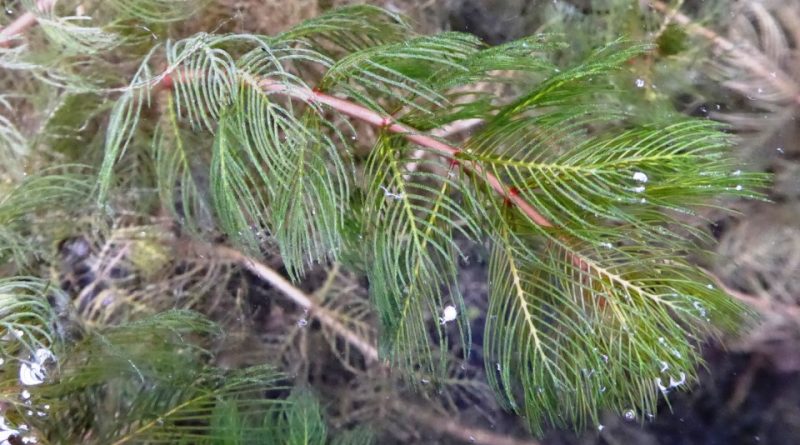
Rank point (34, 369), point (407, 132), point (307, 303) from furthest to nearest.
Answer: point (307, 303) → point (34, 369) → point (407, 132)

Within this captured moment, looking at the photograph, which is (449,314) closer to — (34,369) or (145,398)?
(145,398)

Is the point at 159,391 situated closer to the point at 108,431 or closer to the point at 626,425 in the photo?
the point at 108,431

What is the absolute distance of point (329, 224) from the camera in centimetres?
85

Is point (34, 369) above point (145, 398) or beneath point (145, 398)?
above

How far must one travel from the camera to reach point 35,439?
973 mm

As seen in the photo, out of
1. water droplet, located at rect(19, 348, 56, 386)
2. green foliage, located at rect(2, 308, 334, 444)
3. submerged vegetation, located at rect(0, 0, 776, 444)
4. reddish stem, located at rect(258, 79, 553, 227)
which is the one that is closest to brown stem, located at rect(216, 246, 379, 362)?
submerged vegetation, located at rect(0, 0, 776, 444)

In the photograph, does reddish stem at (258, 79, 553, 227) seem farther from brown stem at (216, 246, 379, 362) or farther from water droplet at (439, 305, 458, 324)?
brown stem at (216, 246, 379, 362)

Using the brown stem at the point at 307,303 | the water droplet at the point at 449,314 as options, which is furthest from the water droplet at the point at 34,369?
the water droplet at the point at 449,314

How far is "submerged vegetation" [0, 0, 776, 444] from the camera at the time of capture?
0.79 m

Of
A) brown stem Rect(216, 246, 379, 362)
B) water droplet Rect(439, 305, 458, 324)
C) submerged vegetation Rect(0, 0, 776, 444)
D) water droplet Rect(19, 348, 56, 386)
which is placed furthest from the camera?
brown stem Rect(216, 246, 379, 362)

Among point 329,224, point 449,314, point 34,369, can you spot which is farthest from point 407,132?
point 34,369

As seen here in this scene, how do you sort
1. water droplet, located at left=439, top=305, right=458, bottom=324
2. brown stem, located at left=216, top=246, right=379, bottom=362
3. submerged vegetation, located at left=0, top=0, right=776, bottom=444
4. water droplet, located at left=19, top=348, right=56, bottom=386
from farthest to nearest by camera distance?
brown stem, located at left=216, top=246, right=379, bottom=362
water droplet, located at left=439, top=305, right=458, bottom=324
water droplet, located at left=19, top=348, right=56, bottom=386
submerged vegetation, located at left=0, top=0, right=776, bottom=444

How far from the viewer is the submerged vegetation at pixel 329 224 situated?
31.2 inches

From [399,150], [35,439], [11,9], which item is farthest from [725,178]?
[11,9]
